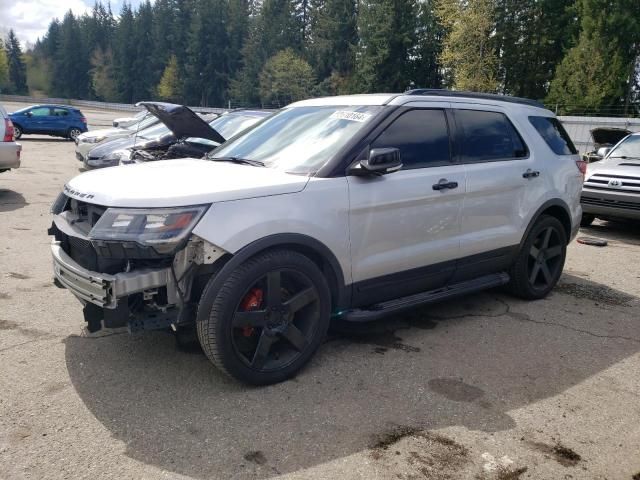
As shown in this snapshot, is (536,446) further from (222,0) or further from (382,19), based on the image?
(222,0)

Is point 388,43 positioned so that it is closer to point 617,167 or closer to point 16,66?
point 617,167

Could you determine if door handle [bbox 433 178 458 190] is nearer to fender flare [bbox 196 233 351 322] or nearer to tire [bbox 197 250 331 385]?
fender flare [bbox 196 233 351 322]

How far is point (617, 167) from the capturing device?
8625 millimetres

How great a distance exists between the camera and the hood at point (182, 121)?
276 inches

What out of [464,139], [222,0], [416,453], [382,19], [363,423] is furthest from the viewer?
[222,0]

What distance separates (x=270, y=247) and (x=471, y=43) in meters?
41.5

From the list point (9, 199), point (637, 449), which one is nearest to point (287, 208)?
point (637, 449)

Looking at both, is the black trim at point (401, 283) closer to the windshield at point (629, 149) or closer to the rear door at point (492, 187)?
the rear door at point (492, 187)

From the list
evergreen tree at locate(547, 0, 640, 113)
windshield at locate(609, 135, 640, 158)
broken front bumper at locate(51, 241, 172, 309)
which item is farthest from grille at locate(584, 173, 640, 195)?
evergreen tree at locate(547, 0, 640, 113)

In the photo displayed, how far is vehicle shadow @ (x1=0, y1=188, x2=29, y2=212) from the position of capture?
8582 mm

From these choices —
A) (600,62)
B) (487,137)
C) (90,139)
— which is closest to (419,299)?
(487,137)

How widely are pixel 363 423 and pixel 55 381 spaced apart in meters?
1.92

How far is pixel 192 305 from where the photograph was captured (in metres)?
3.18

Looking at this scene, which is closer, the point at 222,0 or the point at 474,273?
the point at 474,273
